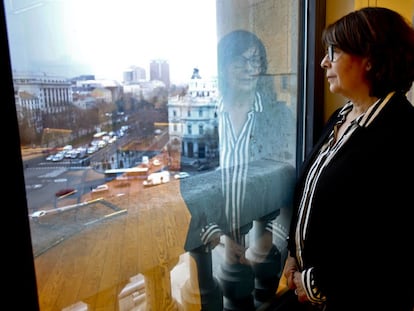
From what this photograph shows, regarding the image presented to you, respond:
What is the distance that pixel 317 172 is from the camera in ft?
4.21

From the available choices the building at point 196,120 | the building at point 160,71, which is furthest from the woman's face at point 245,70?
the building at point 160,71

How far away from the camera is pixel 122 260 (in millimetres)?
1219

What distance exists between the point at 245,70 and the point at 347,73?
1.78ft

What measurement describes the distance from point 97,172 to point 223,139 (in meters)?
0.71

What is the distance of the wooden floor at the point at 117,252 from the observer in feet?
3.28

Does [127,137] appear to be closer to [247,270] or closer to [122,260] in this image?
[122,260]

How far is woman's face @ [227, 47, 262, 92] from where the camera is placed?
1604mm

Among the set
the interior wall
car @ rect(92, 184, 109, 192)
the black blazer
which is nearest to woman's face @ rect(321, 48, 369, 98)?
the black blazer

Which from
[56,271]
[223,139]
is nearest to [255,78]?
[223,139]

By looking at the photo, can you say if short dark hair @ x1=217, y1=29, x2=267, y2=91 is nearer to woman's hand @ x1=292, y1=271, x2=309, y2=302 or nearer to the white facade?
the white facade

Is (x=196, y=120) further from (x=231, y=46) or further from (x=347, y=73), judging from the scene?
(x=347, y=73)

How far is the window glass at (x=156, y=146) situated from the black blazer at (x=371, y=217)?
1.73ft

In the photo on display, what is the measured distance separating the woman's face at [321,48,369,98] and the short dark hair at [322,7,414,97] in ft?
0.07

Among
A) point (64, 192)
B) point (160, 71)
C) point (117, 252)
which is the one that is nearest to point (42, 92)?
point (64, 192)
